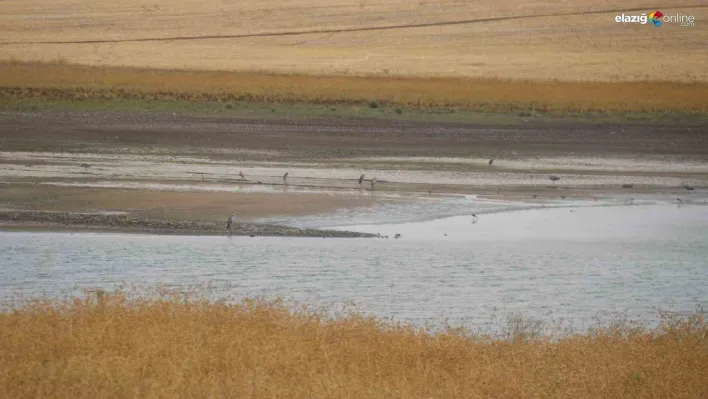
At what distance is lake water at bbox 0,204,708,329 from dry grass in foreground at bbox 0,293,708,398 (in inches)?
122

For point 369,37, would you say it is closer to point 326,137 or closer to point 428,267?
point 326,137

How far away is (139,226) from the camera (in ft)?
66.0

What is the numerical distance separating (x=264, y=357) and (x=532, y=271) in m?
9.49

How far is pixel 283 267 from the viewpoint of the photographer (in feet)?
55.5

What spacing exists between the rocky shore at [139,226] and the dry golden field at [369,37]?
38357mm

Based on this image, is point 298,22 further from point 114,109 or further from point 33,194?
point 33,194

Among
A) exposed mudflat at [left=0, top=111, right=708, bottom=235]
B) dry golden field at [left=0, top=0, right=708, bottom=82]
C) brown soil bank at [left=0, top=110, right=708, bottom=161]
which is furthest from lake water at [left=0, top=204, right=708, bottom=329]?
dry golden field at [left=0, top=0, right=708, bottom=82]

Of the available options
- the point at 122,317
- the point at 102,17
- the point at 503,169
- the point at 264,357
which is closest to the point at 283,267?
the point at 122,317

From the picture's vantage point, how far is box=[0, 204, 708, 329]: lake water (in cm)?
1480

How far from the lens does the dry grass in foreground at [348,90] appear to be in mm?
45875

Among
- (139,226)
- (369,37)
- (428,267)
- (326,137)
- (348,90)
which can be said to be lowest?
(428,267)

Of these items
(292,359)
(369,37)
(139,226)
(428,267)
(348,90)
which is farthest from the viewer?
(369,37)

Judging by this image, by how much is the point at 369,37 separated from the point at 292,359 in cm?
6209

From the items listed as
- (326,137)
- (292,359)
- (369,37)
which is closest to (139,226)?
(292,359)
